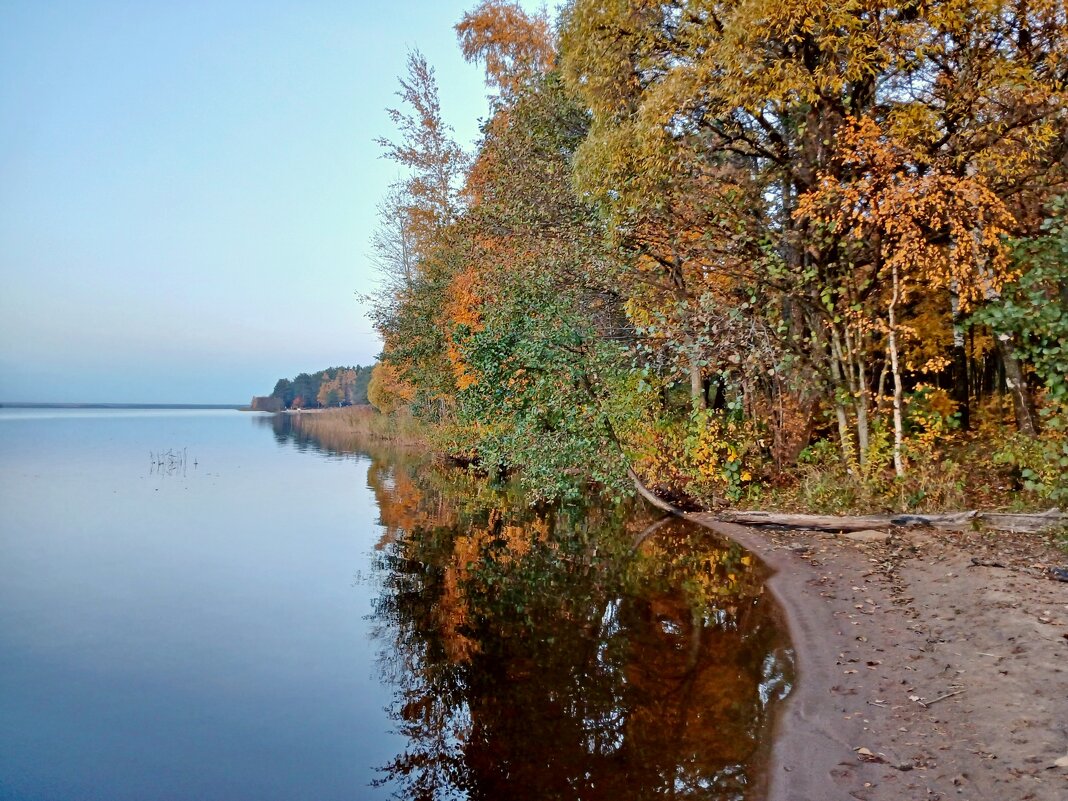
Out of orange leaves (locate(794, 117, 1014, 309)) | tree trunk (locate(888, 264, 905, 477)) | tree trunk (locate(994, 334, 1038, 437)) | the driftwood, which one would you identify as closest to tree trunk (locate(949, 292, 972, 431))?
tree trunk (locate(994, 334, 1038, 437))

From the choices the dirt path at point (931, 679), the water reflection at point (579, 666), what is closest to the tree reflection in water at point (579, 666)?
the water reflection at point (579, 666)

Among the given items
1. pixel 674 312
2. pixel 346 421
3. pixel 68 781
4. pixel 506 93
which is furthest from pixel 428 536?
pixel 346 421

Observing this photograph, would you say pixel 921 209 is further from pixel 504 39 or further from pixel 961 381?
pixel 504 39

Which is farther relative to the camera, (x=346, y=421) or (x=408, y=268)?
(x=346, y=421)

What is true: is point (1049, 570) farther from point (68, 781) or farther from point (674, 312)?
point (68, 781)

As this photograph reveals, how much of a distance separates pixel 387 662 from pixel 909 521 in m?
7.05

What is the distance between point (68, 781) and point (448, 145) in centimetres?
2339

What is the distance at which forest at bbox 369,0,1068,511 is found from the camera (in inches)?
353

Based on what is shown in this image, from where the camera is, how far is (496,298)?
550 inches

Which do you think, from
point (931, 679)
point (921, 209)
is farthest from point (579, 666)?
point (921, 209)

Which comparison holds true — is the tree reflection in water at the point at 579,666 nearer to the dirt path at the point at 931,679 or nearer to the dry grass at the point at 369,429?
the dirt path at the point at 931,679

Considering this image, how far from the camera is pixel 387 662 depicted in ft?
22.3

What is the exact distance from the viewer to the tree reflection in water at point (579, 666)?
4.51 meters

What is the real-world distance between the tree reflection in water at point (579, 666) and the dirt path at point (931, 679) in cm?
→ 34
